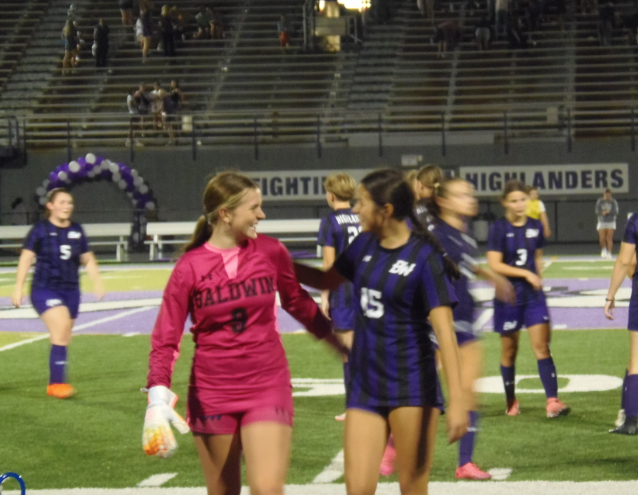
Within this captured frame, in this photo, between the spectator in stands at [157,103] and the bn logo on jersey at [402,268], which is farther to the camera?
Answer: the spectator in stands at [157,103]

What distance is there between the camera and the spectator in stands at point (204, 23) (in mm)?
38750

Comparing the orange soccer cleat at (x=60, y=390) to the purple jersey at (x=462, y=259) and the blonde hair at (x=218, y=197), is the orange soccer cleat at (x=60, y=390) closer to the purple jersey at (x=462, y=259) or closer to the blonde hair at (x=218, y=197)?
the purple jersey at (x=462, y=259)

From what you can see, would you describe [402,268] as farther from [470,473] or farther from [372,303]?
[470,473]

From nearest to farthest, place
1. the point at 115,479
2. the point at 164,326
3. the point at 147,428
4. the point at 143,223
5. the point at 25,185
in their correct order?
1. the point at 147,428
2. the point at 164,326
3. the point at 115,479
4. the point at 143,223
5. the point at 25,185

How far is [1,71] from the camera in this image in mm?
38531

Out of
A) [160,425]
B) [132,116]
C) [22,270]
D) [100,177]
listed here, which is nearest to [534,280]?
[160,425]

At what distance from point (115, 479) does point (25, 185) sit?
29.5 meters

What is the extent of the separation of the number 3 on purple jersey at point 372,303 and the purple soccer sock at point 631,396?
3.54 m

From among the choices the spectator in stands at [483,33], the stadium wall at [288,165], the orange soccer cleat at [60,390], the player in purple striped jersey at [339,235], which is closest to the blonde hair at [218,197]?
the player in purple striped jersey at [339,235]

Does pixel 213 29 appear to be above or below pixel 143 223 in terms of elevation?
above

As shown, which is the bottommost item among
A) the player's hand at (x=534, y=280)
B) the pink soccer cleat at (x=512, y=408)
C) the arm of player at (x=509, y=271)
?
the pink soccer cleat at (x=512, y=408)

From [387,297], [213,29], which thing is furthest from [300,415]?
[213,29]

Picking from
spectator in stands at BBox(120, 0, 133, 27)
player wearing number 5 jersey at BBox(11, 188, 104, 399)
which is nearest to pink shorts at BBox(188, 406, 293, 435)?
player wearing number 5 jersey at BBox(11, 188, 104, 399)

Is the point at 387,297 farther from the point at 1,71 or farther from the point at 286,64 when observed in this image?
the point at 1,71
